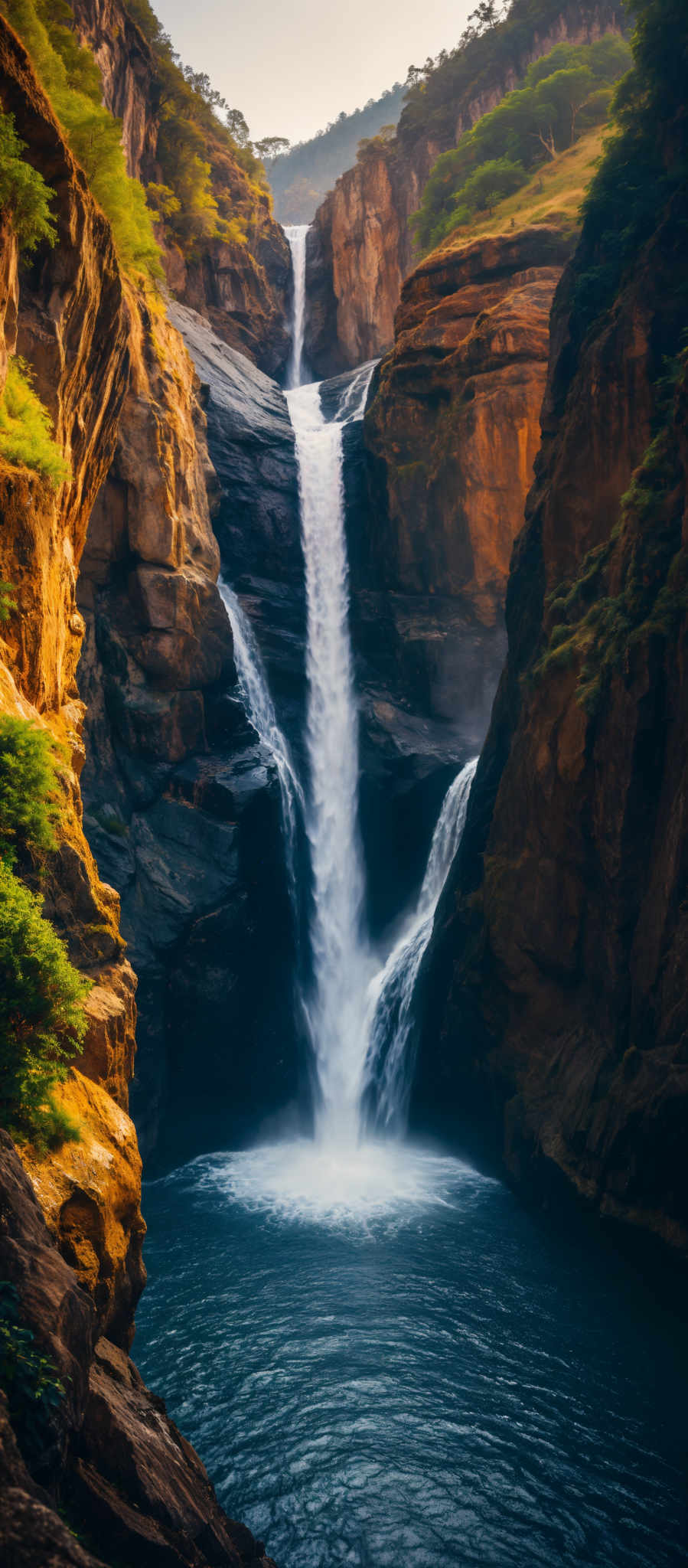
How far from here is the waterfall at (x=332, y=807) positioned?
2573 cm

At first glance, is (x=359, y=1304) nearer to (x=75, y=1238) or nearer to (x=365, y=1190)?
(x=365, y=1190)

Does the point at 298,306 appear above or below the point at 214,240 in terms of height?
above

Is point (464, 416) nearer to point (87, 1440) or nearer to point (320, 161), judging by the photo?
point (87, 1440)

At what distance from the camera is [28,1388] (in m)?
5.06

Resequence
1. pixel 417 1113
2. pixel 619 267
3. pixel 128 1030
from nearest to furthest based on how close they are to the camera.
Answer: pixel 128 1030 → pixel 619 267 → pixel 417 1113

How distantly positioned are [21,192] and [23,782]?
7.90 meters

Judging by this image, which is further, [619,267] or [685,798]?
[619,267]

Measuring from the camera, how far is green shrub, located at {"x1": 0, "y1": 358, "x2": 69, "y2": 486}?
37.9 ft

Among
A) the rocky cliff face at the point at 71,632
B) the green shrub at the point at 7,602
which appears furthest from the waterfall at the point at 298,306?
the green shrub at the point at 7,602

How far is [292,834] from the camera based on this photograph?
89.2ft

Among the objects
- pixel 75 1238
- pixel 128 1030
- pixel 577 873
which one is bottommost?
pixel 75 1238

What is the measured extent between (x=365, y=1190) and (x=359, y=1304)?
5564 millimetres

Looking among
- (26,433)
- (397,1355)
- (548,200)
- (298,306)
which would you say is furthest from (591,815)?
(298,306)

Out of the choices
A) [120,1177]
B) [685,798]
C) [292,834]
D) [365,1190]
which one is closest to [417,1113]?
[365,1190]
